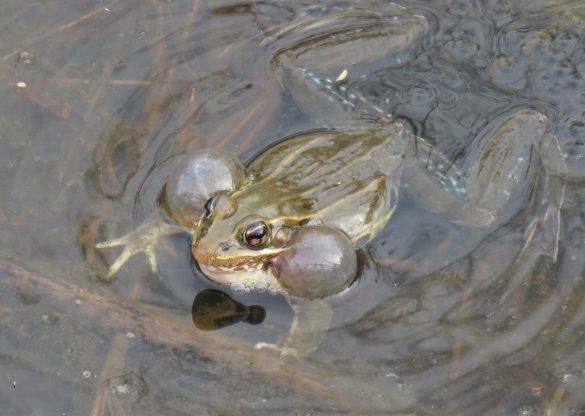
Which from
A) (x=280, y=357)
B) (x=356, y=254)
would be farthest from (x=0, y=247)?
(x=356, y=254)

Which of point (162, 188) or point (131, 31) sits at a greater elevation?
point (131, 31)

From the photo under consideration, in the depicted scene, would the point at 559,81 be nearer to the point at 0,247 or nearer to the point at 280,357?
the point at 280,357

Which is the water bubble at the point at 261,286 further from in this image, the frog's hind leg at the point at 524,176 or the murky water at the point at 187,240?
the frog's hind leg at the point at 524,176

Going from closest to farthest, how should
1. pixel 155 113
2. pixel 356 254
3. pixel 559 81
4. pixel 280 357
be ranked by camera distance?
pixel 280 357, pixel 356 254, pixel 155 113, pixel 559 81

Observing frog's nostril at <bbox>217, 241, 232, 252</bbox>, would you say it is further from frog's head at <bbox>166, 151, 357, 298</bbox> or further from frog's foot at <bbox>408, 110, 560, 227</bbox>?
frog's foot at <bbox>408, 110, 560, 227</bbox>

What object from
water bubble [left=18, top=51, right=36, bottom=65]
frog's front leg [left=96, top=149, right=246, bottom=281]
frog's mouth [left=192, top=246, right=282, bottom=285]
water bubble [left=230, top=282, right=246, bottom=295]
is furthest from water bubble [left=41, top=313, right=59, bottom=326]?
water bubble [left=18, top=51, right=36, bottom=65]

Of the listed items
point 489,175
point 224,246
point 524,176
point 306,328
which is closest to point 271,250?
point 224,246

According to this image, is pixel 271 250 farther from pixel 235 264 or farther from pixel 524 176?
pixel 524 176
